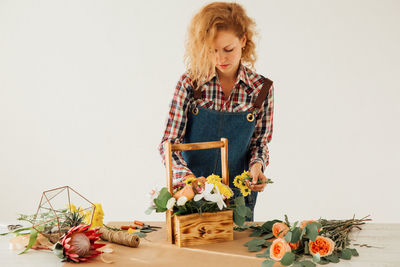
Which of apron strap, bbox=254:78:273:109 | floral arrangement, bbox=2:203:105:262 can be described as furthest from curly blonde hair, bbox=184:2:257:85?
floral arrangement, bbox=2:203:105:262

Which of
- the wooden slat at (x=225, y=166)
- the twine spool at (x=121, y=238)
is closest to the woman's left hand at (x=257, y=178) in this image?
the wooden slat at (x=225, y=166)

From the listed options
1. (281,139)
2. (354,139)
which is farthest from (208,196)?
(354,139)

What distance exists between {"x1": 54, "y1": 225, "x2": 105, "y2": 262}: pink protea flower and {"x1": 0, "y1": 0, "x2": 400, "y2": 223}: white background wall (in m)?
2.85

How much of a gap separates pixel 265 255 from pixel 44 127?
3.48 m

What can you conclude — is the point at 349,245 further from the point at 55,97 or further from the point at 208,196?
the point at 55,97

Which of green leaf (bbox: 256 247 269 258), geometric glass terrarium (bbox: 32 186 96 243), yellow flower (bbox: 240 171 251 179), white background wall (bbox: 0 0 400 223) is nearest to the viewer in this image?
green leaf (bbox: 256 247 269 258)

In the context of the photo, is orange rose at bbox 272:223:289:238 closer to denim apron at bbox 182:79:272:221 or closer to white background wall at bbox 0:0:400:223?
denim apron at bbox 182:79:272:221

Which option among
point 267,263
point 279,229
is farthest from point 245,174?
point 267,263

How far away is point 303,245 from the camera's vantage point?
5.45 ft

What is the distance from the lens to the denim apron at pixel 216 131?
2.36m

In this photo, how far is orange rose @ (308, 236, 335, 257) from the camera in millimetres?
1597

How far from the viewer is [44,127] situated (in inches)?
178

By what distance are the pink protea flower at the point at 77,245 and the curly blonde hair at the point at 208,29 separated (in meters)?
1.01

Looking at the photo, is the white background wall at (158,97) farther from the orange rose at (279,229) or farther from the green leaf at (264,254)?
the green leaf at (264,254)
